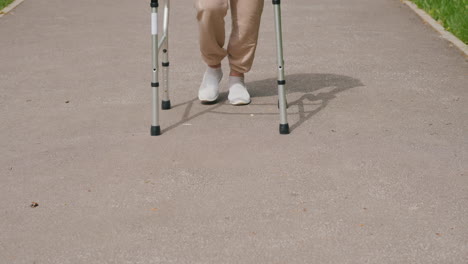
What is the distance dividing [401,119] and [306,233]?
7.93ft

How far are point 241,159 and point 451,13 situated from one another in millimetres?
5704

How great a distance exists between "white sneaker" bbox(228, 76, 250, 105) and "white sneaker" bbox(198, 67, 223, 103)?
0.11 metres

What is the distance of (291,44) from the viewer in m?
9.70

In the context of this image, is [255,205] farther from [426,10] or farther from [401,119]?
[426,10]

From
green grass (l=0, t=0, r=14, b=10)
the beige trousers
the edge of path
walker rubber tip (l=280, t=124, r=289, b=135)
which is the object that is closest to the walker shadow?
walker rubber tip (l=280, t=124, r=289, b=135)

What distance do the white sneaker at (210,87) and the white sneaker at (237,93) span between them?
0.11 meters

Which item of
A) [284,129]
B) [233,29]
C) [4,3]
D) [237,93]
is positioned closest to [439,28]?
[237,93]

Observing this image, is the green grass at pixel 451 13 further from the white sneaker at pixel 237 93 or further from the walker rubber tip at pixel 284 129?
the walker rubber tip at pixel 284 129

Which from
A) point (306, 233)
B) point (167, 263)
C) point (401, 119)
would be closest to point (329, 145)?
point (401, 119)

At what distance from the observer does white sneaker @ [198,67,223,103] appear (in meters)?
7.00

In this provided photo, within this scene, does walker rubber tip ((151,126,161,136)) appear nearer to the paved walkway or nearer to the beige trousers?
the paved walkway

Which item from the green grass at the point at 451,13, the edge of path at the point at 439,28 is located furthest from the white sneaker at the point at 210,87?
the green grass at the point at 451,13

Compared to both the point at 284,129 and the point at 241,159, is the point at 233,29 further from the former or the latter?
the point at 241,159

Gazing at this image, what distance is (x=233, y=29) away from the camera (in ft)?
22.2
